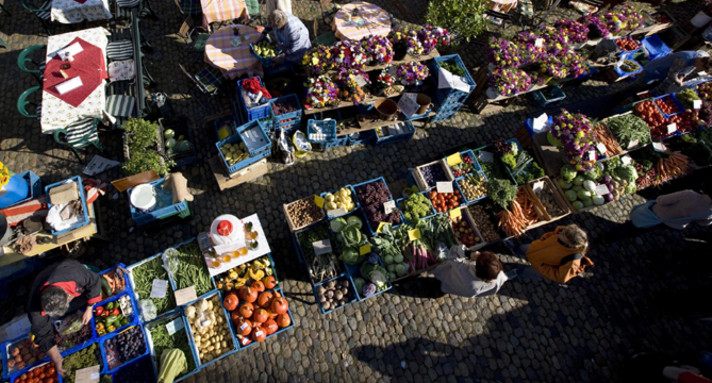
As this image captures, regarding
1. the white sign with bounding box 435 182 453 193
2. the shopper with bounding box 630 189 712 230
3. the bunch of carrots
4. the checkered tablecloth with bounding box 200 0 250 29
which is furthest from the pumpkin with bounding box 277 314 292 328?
the checkered tablecloth with bounding box 200 0 250 29

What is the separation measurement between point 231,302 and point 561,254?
6.51 meters

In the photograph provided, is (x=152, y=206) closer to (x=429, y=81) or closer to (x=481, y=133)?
(x=429, y=81)

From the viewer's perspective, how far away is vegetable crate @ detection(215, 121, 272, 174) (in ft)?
25.7

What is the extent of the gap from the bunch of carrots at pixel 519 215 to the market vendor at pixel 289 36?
6593 mm

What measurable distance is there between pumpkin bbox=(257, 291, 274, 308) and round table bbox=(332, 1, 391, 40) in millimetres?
7302

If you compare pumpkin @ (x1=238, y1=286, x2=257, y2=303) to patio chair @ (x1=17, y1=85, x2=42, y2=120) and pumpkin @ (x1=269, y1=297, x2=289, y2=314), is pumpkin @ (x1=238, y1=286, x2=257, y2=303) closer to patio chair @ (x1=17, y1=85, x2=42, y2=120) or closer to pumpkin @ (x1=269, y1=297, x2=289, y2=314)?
pumpkin @ (x1=269, y1=297, x2=289, y2=314)

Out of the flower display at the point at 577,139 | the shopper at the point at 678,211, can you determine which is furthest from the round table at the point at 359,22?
the shopper at the point at 678,211

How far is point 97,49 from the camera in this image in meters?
8.54

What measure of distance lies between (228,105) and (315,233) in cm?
509

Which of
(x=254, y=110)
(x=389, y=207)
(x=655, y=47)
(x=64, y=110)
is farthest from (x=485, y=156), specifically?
(x=64, y=110)

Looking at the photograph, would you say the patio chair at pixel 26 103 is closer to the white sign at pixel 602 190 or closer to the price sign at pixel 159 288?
the price sign at pixel 159 288

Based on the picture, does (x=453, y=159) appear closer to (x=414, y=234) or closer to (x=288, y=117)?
(x=414, y=234)

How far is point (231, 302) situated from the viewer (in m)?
6.49

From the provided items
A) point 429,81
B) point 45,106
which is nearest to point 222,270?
point 45,106
